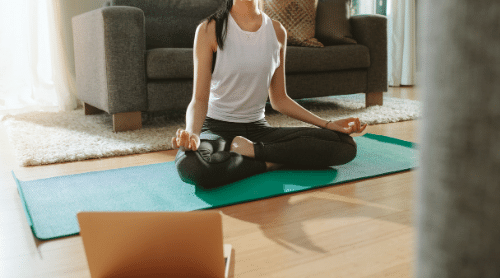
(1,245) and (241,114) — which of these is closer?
(1,245)

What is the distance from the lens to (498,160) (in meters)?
0.17

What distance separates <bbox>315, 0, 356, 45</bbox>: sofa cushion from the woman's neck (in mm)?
1383

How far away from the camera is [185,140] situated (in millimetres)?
1102

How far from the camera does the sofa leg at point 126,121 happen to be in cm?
207

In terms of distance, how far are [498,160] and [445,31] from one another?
0.18 ft

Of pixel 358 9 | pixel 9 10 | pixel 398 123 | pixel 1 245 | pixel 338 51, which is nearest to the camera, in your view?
pixel 1 245

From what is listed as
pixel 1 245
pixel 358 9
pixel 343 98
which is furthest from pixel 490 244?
pixel 358 9

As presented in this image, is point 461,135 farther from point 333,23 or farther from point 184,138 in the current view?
point 333,23

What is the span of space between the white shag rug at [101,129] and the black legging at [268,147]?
308mm

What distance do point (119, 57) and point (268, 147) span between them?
1040 millimetres

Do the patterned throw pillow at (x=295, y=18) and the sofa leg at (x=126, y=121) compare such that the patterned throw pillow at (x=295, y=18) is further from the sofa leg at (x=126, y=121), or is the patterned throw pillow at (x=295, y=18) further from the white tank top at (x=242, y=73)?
the white tank top at (x=242, y=73)

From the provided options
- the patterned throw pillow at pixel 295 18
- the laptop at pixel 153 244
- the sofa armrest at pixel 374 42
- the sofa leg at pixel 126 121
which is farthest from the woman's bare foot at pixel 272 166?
Result: the sofa armrest at pixel 374 42

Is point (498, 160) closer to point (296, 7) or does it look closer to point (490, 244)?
point (490, 244)

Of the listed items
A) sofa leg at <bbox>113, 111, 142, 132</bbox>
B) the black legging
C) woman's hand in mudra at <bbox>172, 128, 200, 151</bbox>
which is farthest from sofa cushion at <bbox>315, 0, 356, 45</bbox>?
woman's hand in mudra at <bbox>172, 128, 200, 151</bbox>
